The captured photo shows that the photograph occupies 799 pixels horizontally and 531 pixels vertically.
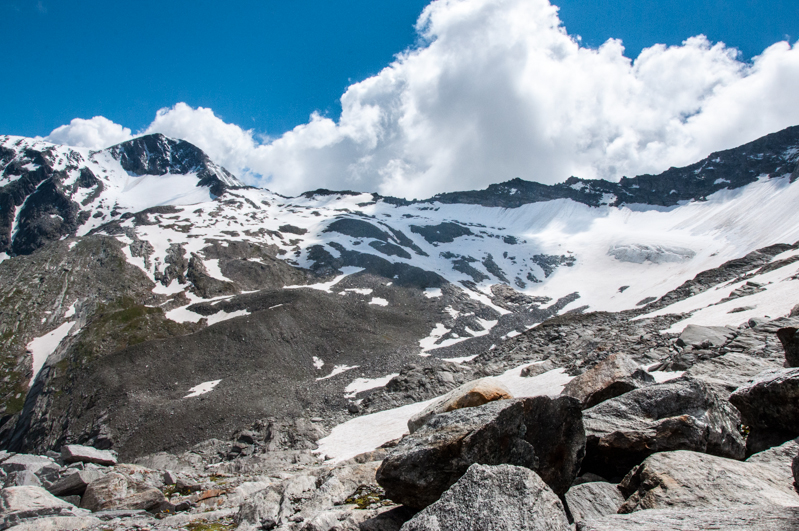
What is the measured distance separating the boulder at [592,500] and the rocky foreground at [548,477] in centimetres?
2

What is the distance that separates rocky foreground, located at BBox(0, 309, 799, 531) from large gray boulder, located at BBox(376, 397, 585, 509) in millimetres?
25

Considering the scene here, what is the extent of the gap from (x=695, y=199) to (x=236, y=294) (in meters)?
183

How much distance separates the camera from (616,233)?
143250 mm

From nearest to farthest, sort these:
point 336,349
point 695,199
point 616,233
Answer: point 336,349
point 616,233
point 695,199

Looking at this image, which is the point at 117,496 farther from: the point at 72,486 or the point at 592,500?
the point at 592,500

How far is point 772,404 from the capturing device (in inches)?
309

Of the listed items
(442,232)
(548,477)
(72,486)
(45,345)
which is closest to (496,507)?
(548,477)

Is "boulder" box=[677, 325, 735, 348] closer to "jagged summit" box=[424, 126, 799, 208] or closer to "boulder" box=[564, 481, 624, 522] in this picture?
"boulder" box=[564, 481, 624, 522]

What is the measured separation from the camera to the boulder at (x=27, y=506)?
9.74 metres

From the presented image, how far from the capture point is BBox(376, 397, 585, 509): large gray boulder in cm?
669

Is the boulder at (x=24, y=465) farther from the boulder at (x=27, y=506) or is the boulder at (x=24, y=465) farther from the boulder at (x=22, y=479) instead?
the boulder at (x=27, y=506)

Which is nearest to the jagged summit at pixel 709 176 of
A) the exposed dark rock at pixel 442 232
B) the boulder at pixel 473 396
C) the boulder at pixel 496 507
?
the exposed dark rock at pixel 442 232

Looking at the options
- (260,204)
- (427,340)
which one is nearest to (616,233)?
(427,340)

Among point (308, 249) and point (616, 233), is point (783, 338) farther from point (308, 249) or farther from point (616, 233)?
point (616, 233)
